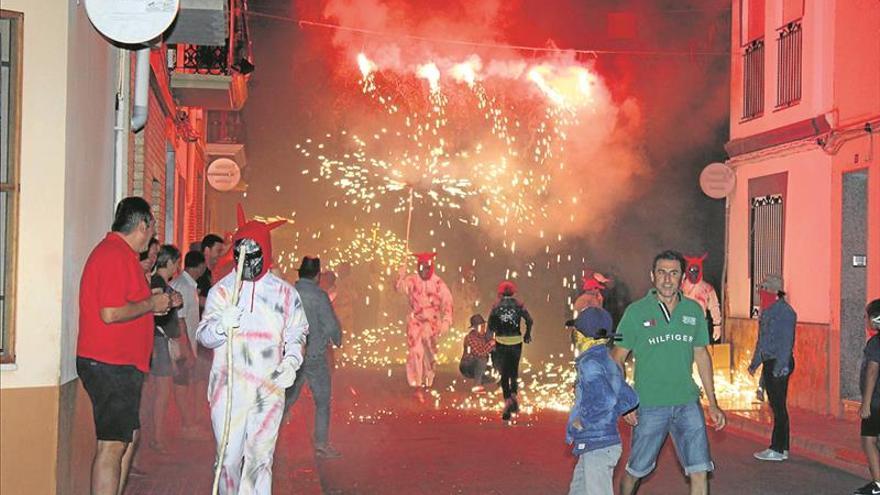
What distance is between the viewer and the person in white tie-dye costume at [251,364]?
23.8 ft

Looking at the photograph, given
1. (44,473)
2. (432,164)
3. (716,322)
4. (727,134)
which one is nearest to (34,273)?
(44,473)

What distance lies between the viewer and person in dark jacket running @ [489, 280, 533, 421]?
15.3 m

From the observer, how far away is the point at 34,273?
24.6 feet

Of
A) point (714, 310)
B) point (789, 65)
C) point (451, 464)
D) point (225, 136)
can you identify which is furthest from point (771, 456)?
point (225, 136)

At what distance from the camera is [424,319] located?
19.8 m

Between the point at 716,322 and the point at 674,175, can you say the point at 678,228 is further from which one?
the point at 716,322

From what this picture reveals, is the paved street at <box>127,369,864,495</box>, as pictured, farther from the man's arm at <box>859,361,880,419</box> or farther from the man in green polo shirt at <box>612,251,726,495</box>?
the man in green polo shirt at <box>612,251,726,495</box>

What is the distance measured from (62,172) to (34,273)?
643mm

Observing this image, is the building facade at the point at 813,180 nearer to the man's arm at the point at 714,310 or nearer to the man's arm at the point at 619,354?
the man's arm at the point at 714,310

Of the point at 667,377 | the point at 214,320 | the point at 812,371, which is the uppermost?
the point at 214,320

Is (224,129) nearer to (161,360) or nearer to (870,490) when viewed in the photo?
(161,360)

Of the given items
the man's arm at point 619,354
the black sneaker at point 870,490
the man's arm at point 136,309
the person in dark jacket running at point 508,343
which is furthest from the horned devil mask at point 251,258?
the person in dark jacket running at point 508,343

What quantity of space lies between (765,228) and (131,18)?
46.6 ft

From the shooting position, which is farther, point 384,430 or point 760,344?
point 384,430
